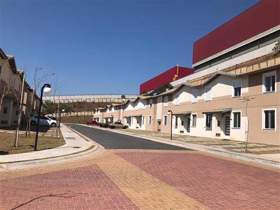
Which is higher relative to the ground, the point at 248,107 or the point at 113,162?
the point at 248,107

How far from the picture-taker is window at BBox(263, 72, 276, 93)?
27000mm

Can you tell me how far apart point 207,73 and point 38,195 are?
116 ft

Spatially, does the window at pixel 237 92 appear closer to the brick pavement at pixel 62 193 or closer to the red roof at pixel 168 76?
the brick pavement at pixel 62 193

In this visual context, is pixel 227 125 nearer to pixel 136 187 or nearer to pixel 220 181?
pixel 220 181

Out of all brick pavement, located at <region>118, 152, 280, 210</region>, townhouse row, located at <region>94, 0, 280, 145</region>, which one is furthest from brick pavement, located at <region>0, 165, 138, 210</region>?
townhouse row, located at <region>94, 0, 280, 145</region>

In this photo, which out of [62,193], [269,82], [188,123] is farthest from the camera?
[188,123]

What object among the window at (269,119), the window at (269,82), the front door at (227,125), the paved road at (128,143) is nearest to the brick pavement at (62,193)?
the paved road at (128,143)

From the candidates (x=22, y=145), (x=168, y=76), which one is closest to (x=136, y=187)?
(x=22, y=145)

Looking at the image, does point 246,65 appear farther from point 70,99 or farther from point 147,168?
point 70,99

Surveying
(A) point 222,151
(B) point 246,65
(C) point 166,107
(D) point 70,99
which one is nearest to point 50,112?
(D) point 70,99

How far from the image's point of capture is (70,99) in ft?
416

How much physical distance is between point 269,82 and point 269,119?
305cm

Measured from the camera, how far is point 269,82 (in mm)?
27516

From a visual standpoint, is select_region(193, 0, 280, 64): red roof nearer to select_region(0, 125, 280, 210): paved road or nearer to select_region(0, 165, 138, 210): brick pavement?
select_region(0, 125, 280, 210): paved road
